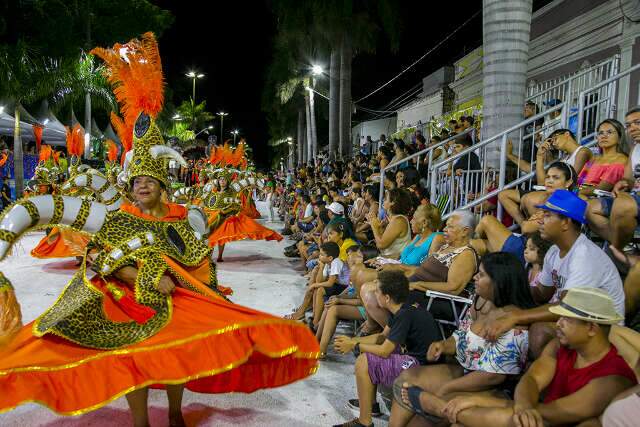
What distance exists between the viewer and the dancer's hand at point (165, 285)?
3.62m

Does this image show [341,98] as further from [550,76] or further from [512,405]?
[512,405]

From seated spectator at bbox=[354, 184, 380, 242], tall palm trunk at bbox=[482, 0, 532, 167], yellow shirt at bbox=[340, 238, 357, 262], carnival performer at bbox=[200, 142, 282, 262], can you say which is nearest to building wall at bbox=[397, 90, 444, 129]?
carnival performer at bbox=[200, 142, 282, 262]

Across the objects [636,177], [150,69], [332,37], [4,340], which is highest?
[332,37]

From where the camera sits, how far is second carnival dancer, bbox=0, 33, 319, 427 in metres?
3.12

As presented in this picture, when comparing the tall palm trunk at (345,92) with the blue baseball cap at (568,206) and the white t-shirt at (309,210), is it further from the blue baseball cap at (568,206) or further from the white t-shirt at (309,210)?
the blue baseball cap at (568,206)

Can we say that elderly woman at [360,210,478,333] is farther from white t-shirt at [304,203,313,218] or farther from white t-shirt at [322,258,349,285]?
white t-shirt at [304,203,313,218]

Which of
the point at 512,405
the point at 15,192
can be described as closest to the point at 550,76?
the point at 512,405

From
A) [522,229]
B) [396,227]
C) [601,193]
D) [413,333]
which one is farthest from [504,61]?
[413,333]

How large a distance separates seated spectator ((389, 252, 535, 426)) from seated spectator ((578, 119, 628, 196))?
7.15ft

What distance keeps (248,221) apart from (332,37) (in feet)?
34.5

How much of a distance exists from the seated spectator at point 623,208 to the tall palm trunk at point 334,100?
17.4 meters

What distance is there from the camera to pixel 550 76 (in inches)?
505

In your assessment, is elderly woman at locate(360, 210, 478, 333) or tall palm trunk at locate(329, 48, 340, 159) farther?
tall palm trunk at locate(329, 48, 340, 159)

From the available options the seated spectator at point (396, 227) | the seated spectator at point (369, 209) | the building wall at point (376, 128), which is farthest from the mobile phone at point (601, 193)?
the building wall at point (376, 128)
